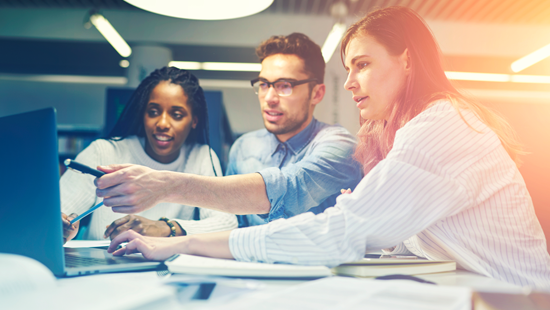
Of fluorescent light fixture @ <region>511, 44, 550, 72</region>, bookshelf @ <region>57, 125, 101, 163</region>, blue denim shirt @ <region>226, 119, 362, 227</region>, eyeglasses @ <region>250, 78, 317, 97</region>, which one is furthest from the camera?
fluorescent light fixture @ <region>511, 44, 550, 72</region>

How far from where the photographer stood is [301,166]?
1293mm

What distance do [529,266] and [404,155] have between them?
15.6 inches

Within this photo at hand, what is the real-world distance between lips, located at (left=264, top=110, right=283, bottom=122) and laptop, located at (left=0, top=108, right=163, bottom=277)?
126cm

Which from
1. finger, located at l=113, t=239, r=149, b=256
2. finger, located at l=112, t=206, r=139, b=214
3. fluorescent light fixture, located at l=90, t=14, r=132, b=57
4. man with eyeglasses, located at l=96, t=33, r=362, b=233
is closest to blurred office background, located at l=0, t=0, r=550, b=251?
fluorescent light fixture, located at l=90, t=14, r=132, b=57

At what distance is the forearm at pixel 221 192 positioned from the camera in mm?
968

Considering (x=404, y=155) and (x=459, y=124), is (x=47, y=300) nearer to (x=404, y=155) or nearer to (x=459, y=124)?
(x=404, y=155)

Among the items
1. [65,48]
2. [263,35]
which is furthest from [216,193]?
[65,48]

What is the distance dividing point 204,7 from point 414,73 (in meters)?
0.73

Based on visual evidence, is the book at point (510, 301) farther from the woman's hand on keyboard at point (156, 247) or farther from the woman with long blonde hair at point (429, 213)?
the woman's hand on keyboard at point (156, 247)

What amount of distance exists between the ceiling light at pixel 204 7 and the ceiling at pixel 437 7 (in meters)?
3.35

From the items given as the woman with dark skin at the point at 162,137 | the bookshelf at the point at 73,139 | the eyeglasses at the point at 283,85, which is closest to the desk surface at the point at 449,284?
the woman with dark skin at the point at 162,137

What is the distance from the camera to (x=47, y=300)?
371 mm

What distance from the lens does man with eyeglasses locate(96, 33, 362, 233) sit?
894 mm

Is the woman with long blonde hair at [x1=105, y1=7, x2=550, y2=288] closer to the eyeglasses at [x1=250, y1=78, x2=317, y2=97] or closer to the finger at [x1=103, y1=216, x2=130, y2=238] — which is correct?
the finger at [x1=103, y1=216, x2=130, y2=238]
